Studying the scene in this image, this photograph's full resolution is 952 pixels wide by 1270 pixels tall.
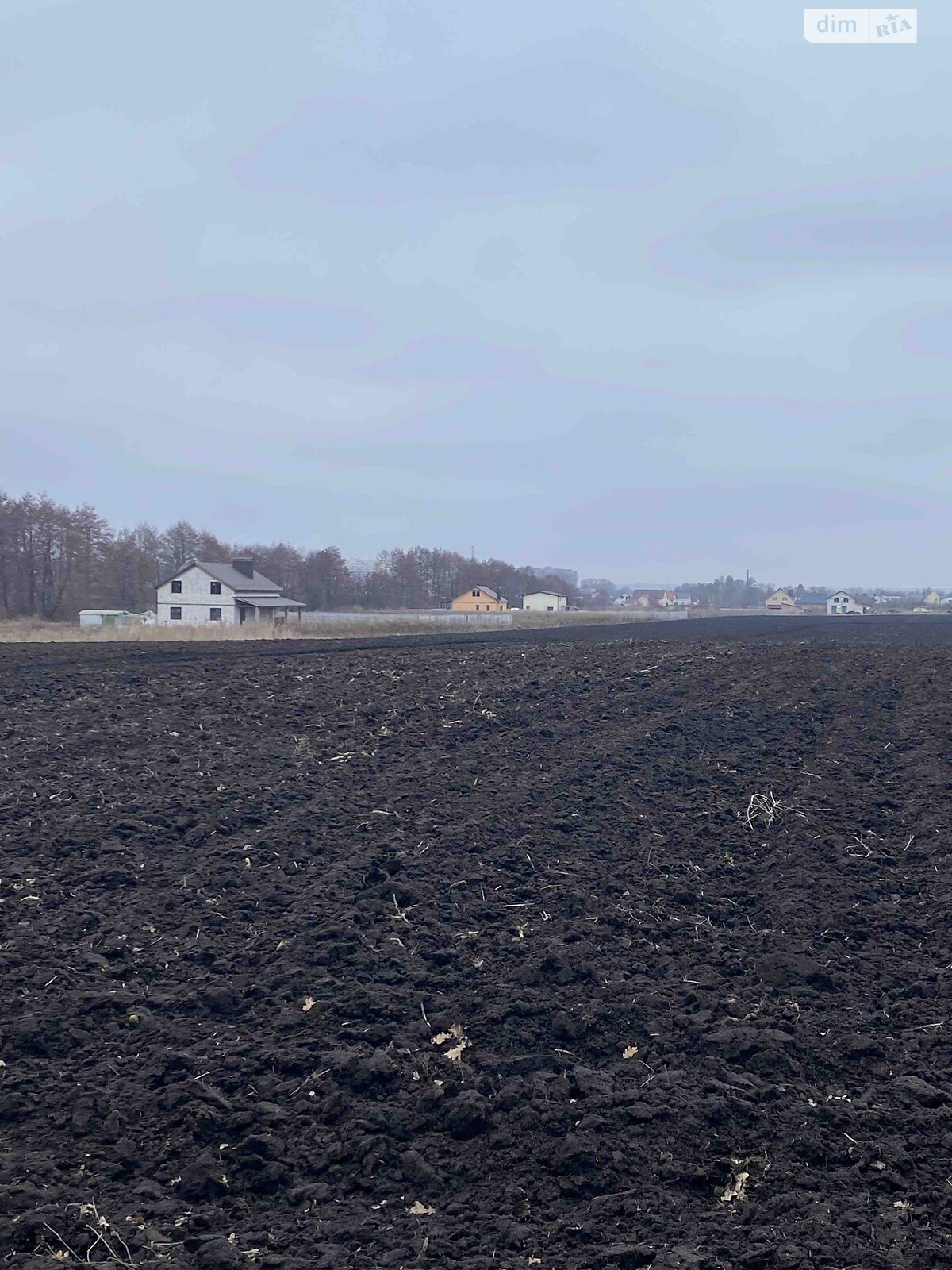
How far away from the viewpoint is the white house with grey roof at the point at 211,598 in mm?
57531

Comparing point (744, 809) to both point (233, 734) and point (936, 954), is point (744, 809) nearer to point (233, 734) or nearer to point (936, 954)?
point (936, 954)

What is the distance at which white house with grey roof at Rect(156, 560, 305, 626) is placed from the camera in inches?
2265

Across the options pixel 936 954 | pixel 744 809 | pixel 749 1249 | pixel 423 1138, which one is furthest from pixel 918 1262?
pixel 744 809

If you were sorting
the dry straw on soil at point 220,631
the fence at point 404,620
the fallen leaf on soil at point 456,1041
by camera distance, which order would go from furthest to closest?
the fence at point 404,620 → the dry straw on soil at point 220,631 → the fallen leaf on soil at point 456,1041

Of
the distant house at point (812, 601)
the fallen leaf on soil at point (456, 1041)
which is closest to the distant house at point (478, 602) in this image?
the distant house at point (812, 601)

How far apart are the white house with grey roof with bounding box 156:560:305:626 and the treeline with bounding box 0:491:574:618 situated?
317 inches

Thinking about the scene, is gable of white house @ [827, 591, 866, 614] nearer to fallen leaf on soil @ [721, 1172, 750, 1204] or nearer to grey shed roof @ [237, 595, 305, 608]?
grey shed roof @ [237, 595, 305, 608]

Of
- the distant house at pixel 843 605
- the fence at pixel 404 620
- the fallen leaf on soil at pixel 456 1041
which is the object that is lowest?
the fallen leaf on soil at pixel 456 1041

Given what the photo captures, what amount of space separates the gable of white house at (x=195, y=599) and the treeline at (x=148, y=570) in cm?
772

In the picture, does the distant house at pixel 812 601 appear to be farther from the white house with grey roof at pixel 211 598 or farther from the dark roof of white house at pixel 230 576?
the white house with grey roof at pixel 211 598

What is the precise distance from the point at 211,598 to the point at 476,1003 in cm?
5429

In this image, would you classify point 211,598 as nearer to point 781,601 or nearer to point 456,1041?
point 456,1041

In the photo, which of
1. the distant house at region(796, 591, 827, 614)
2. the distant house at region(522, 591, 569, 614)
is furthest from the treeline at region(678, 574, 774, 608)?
the distant house at region(522, 591, 569, 614)

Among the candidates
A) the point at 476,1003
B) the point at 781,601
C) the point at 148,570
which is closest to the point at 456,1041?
the point at 476,1003
